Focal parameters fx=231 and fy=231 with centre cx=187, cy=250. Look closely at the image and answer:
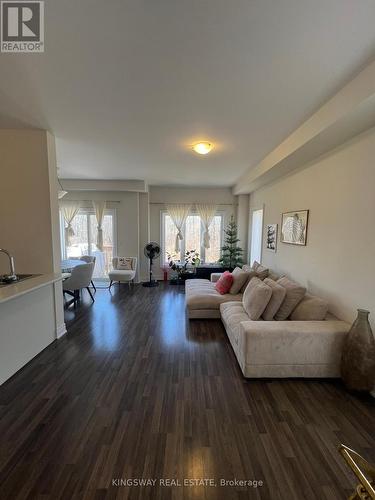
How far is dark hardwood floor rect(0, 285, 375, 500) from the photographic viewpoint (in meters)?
1.42

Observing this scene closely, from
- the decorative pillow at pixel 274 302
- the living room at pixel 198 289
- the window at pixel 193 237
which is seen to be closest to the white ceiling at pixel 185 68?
the living room at pixel 198 289

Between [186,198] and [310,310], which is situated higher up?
[186,198]

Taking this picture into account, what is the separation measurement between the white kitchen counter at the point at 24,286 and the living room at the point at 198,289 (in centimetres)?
3

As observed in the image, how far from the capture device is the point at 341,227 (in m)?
2.63

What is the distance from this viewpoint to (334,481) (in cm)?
144

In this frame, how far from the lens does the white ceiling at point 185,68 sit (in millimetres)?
1295

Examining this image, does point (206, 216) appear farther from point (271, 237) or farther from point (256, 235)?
point (271, 237)

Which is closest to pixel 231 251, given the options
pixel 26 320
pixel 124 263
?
pixel 124 263

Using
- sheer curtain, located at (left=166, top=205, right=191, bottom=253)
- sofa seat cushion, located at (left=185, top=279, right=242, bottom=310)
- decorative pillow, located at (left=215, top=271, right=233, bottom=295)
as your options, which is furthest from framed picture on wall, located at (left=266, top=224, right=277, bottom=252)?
sheer curtain, located at (left=166, top=205, right=191, bottom=253)

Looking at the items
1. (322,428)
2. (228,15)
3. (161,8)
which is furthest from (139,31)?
(322,428)

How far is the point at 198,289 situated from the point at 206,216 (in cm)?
310

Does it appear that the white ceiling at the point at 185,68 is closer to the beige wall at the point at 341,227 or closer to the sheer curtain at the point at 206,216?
the beige wall at the point at 341,227

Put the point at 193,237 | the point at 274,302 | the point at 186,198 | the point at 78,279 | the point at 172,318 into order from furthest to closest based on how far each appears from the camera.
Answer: the point at 193,237
the point at 186,198
the point at 78,279
the point at 172,318
the point at 274,302

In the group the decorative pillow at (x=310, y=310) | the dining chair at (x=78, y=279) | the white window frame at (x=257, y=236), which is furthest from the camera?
the white window frame at (x=257, y=236)
